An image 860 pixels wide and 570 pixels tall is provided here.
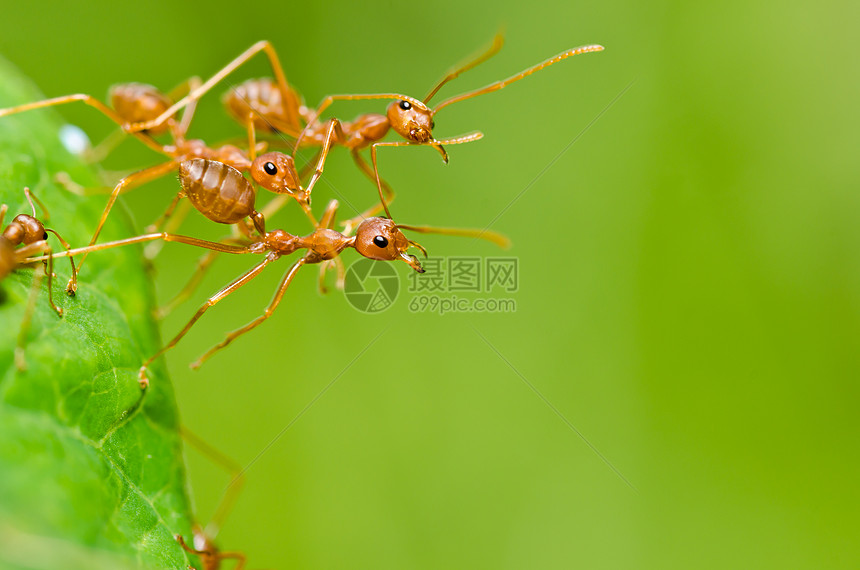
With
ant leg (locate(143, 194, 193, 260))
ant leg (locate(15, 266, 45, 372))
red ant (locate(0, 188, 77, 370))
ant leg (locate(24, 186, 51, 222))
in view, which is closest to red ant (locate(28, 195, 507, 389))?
ant leg (locate(143, 194, 193, 260))

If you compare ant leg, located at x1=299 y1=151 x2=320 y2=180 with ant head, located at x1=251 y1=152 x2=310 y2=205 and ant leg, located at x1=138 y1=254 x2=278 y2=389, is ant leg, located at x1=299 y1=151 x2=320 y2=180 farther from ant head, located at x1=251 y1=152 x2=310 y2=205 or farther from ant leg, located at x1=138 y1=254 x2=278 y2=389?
ant leg, located at x1=138 y1=254 x2=278 y2=389

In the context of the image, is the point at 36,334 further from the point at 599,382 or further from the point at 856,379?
the point at 856,379

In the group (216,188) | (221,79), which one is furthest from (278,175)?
(221,79)

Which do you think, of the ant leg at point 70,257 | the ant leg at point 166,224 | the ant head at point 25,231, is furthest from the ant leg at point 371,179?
the ant head at point 25,231

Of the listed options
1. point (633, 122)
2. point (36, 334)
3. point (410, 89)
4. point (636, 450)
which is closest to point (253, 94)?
point (410, 89)
